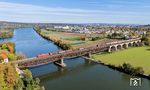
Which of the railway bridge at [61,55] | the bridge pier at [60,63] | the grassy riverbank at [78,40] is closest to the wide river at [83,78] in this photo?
the bridge pier at [60,63]

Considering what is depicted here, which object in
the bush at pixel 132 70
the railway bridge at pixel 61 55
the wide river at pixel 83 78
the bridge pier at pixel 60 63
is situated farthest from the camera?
the bridge pier at pixel 60 63

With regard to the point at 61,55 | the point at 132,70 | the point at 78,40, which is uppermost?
the point at 61,55

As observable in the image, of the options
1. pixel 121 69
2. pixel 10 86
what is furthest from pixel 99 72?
pixel 10 86

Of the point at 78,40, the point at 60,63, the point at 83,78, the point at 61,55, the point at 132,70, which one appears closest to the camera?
the point at 83,78

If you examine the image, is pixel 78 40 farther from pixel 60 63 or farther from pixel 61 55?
pixel 60 63

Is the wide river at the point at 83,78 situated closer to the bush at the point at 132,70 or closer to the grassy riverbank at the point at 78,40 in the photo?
the bush at the point at 132,70

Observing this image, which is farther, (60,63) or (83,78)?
(60,63)

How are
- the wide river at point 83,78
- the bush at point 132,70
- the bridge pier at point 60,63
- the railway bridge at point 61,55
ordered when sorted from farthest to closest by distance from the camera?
1. the bridge pier at point 60,63
2. the railway bridge at point 61,55
3. the bush at point 132,70
4. the wide river at point 83,78

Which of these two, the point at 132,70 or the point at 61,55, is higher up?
the point at 61,55

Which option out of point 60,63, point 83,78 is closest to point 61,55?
point 60,63

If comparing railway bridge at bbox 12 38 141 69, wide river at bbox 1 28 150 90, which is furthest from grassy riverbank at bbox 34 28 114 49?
wide river at bbox 1 28 150 90

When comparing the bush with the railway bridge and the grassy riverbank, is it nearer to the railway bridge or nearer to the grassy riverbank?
the railway bridge

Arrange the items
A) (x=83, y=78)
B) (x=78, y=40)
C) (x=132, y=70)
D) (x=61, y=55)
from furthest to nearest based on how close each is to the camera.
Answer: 1. (x=78, y=40)
2. (x=61, y=55)
3. (x=132, y=70)
4. (x=83, y=78)
